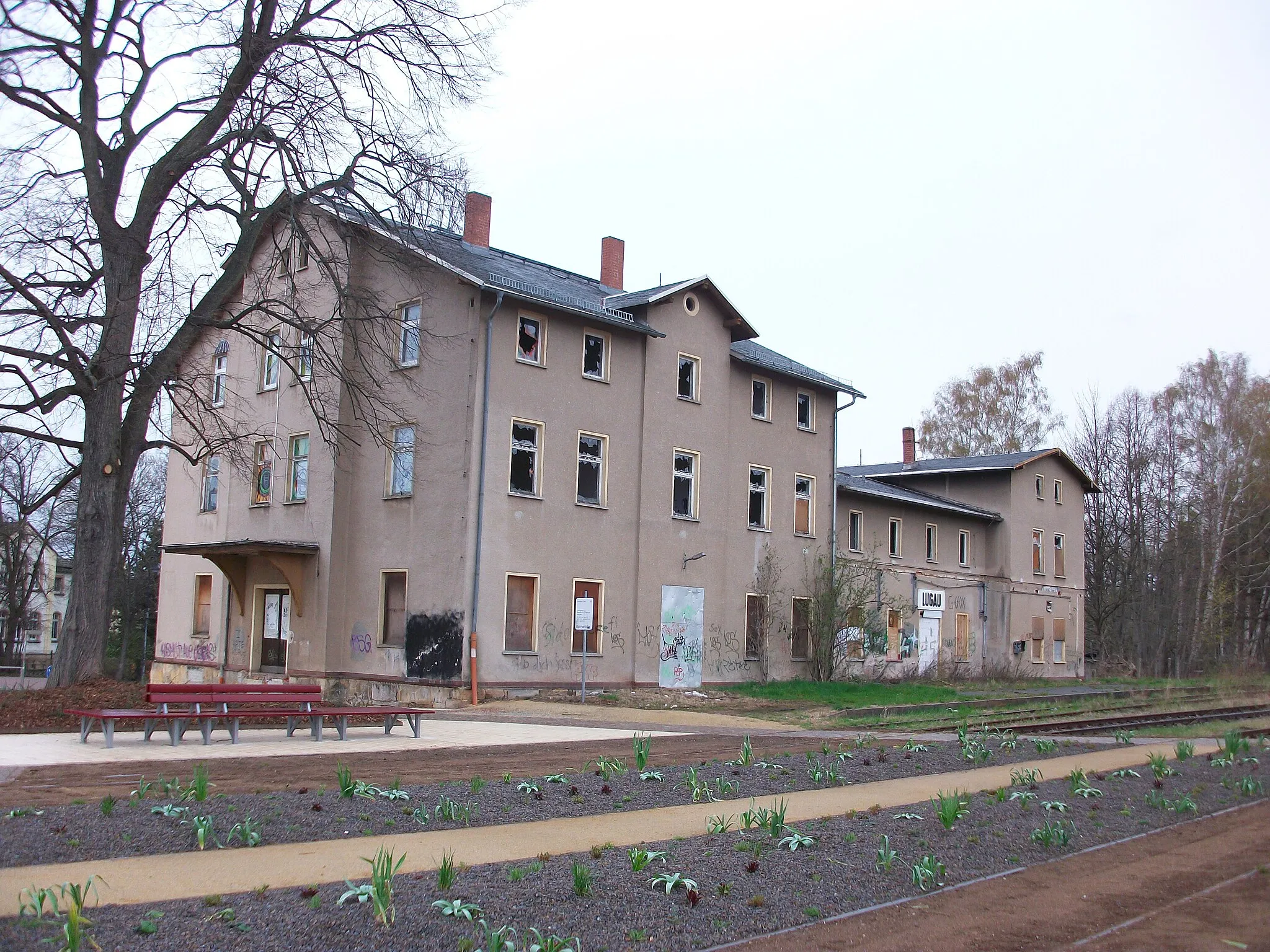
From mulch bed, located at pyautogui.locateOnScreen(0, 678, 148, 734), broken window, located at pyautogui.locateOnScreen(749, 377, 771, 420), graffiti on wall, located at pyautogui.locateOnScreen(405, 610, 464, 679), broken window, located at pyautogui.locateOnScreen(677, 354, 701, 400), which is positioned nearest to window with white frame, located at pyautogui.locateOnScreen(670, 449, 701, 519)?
broken window, located at pyautogui.locateOnScreen(677, 354, 701, 400)

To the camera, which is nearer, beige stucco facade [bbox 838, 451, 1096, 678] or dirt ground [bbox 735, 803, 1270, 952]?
dirt ground [bbox 735, 803, 1270, 952]

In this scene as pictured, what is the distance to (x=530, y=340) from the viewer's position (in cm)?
2684

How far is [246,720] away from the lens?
16.6 metres

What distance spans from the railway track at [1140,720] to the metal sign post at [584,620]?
859 cm

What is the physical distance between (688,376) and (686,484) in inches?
114

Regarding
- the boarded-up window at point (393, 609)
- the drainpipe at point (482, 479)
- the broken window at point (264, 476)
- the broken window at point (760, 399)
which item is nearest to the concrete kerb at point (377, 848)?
the drainpipe at point (482, 479)

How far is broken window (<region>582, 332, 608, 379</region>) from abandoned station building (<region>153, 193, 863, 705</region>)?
53 mm

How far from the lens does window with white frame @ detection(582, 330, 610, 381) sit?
2791cm

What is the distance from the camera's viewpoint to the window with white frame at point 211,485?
112 ft

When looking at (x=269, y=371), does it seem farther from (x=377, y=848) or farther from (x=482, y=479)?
(x=377, y=848)

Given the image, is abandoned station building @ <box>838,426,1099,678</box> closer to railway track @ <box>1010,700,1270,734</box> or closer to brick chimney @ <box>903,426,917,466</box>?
brick chimney @ <box>903,426,917,466</box>

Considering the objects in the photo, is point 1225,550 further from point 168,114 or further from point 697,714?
point 168,114

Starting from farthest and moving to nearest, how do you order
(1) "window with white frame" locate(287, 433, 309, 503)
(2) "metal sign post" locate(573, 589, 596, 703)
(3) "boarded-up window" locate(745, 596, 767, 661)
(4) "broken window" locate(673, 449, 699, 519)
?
(3) "boarded-up window" locate(745, 596, 767, 661) → (1) "window with white frame" locate(287, 433, 309, 503) → (4) "broken window" locate(673, 449, 699, 519) → (2) "metal sign post" locate(573, 589, 596, 703)

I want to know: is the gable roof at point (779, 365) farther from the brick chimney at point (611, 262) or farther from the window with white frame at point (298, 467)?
the window with white frame at point (298, 467)
